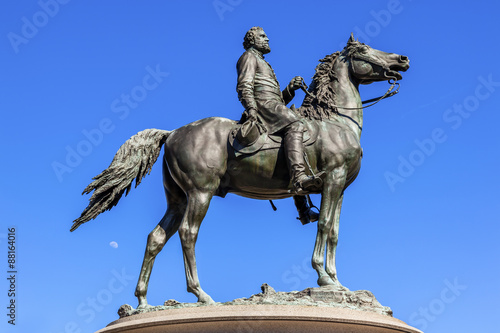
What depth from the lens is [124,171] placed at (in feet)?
46.7

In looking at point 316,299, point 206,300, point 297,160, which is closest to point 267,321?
point 316,299

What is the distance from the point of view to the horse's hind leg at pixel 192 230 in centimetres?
1348

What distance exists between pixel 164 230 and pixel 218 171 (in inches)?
52.0

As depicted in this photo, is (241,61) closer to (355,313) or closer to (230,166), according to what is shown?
(230,166)

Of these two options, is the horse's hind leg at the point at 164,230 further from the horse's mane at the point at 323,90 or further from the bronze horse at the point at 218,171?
the horse's mane at the point at 323,90

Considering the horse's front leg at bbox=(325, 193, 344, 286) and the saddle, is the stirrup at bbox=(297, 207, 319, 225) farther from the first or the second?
the saddle

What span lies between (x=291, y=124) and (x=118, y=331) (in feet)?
13.5

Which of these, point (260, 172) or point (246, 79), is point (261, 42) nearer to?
point (246, 79)

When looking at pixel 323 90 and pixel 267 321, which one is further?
pixel 323 90

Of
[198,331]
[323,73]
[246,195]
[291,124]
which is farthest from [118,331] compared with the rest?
[323,73]

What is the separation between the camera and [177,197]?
47.5ft

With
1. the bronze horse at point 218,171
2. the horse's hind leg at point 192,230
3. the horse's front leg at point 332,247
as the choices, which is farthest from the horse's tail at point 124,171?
the horse's front leg at point 332,247

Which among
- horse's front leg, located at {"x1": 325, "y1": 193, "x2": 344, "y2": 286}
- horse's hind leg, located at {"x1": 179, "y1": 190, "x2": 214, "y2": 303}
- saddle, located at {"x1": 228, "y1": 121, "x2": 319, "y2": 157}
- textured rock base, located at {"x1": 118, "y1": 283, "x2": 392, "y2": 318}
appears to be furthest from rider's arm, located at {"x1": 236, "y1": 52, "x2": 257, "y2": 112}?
textured rock base, located at {"x1": 118, "y1": 283, "x2": 392, "y2": 318}

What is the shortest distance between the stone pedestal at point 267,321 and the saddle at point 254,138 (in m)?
2.68
